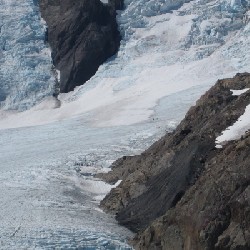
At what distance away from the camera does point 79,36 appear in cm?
6153

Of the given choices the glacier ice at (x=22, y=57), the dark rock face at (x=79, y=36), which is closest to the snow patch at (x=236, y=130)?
the glacier ice at (x=22, y=57)

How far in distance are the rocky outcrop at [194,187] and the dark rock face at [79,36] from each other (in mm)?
30714

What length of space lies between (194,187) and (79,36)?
4429cm

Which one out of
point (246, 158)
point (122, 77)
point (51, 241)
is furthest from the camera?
point (122, 77)

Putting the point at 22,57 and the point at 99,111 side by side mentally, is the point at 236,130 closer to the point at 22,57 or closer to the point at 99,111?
the point at 99,111

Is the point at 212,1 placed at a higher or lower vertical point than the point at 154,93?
higher

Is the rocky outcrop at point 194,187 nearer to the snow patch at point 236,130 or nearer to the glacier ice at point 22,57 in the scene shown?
the snow patch at point 236,130

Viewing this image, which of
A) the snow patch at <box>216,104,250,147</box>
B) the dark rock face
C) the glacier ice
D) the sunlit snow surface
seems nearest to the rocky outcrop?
the snow patch at <box>216,104,250,147</box>

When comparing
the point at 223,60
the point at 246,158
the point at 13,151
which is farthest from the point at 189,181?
the point at 223,60

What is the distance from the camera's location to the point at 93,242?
19719 millimetres

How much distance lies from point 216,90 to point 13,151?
14.1 meters

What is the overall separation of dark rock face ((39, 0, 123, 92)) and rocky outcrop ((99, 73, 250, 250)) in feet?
101

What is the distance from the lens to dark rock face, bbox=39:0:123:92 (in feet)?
193

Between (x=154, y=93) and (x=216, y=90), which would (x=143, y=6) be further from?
(x=216, y=90)
